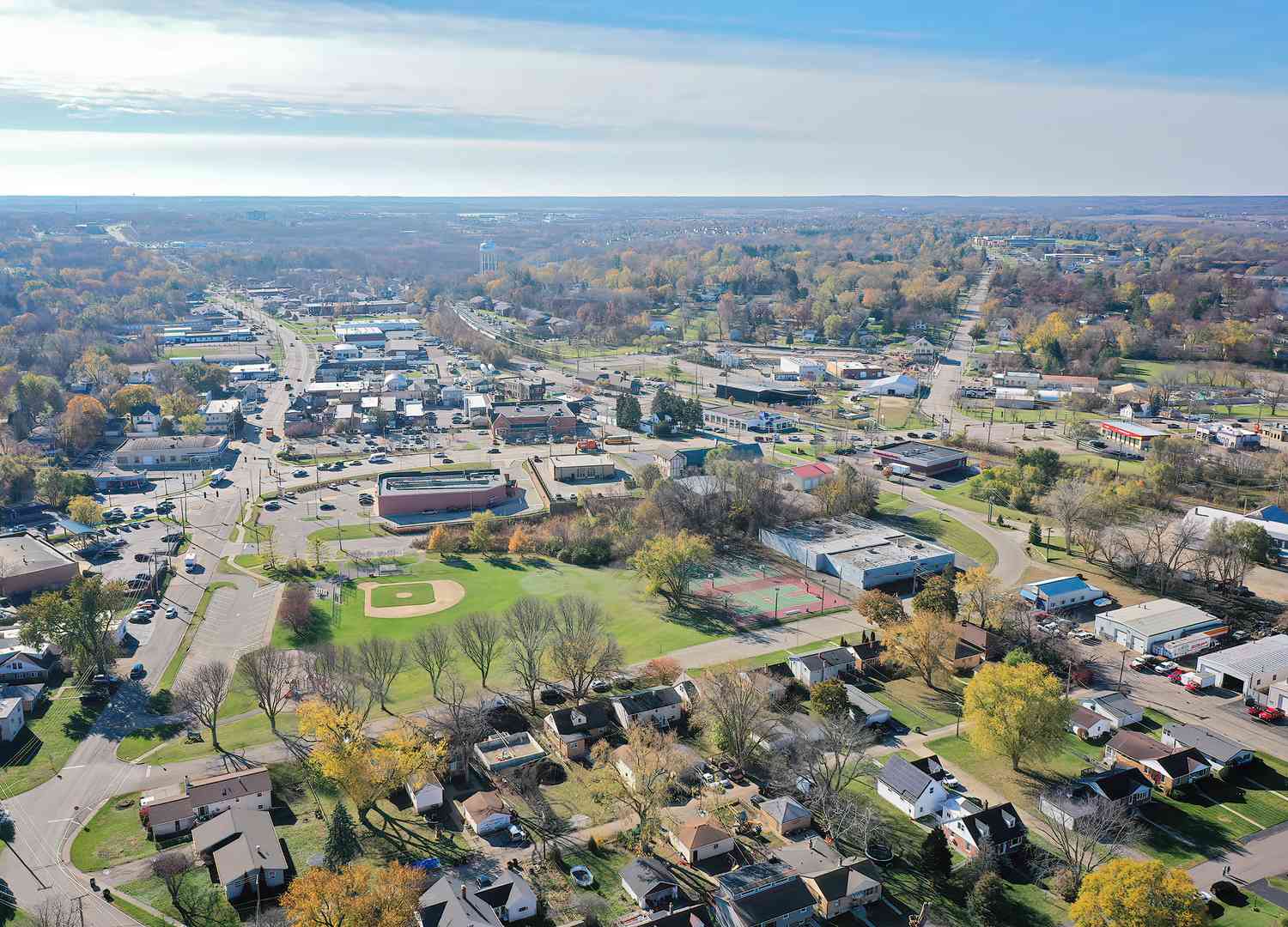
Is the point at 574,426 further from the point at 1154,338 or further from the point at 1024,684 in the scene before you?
the point at 1154,338

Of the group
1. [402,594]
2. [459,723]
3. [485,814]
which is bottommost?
[402,594]

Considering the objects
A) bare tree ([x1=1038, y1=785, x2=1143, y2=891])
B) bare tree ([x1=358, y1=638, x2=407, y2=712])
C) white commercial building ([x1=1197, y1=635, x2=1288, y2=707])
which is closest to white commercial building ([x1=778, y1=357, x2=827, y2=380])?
white commercial building ([x1=1197, y1=635, x2=1288, y2=707])

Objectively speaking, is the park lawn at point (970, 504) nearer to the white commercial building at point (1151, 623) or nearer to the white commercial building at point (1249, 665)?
the white commercial building at point (1151, 623)

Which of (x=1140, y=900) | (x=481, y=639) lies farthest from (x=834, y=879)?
(x=481, y=639)

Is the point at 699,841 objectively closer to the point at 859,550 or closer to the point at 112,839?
the point at 112,839

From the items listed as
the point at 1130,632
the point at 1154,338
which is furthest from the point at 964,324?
the point at 1130,632
